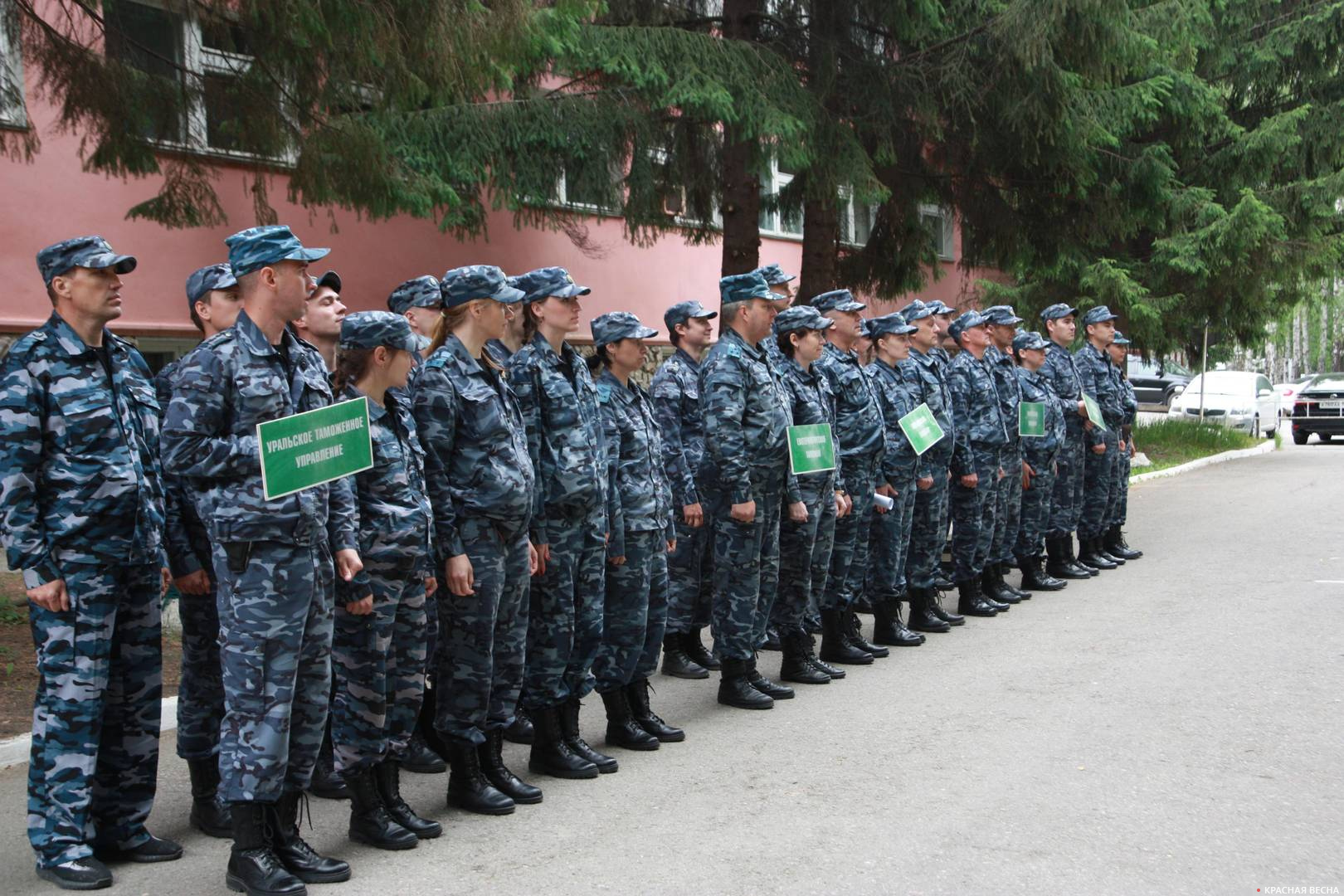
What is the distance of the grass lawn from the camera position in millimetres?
23344

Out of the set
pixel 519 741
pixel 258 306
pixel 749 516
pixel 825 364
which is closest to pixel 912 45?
pixel 825 364

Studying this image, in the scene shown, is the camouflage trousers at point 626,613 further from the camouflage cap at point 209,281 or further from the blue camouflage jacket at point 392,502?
the camouflage cap at point 209,281

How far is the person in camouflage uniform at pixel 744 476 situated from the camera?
6.65 metres

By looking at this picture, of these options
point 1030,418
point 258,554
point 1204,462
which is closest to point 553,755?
point 258,554

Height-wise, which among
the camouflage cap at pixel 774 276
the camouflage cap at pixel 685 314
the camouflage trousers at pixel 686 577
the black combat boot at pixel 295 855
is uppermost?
the camouflage cap at pixel 774 276

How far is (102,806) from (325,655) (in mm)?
1008

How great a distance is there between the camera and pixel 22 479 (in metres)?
4.37

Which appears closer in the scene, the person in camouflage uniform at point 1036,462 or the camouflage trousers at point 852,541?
the camouflage trousers at point 852,541

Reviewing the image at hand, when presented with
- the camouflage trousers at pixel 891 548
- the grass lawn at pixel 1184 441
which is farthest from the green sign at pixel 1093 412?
the grass lawn at pixel 1184 441

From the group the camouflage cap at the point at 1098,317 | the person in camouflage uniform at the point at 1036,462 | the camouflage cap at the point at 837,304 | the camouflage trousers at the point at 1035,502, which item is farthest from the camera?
the camouflage cap at the point at 1098,317

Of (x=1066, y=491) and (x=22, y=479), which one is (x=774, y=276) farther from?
(x=1066, y=491)

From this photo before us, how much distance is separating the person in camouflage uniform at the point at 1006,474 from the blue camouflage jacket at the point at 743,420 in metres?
3.27

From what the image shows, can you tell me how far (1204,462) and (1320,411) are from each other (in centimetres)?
756

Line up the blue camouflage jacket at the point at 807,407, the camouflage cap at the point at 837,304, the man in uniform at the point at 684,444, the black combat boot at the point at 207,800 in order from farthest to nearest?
the camouflage cap at the point at 837,304 → the man in uniform at the point at 684,444 → the blue camouflage jacket at the point at 807,407 → the black combat boot at the point at 207,800
